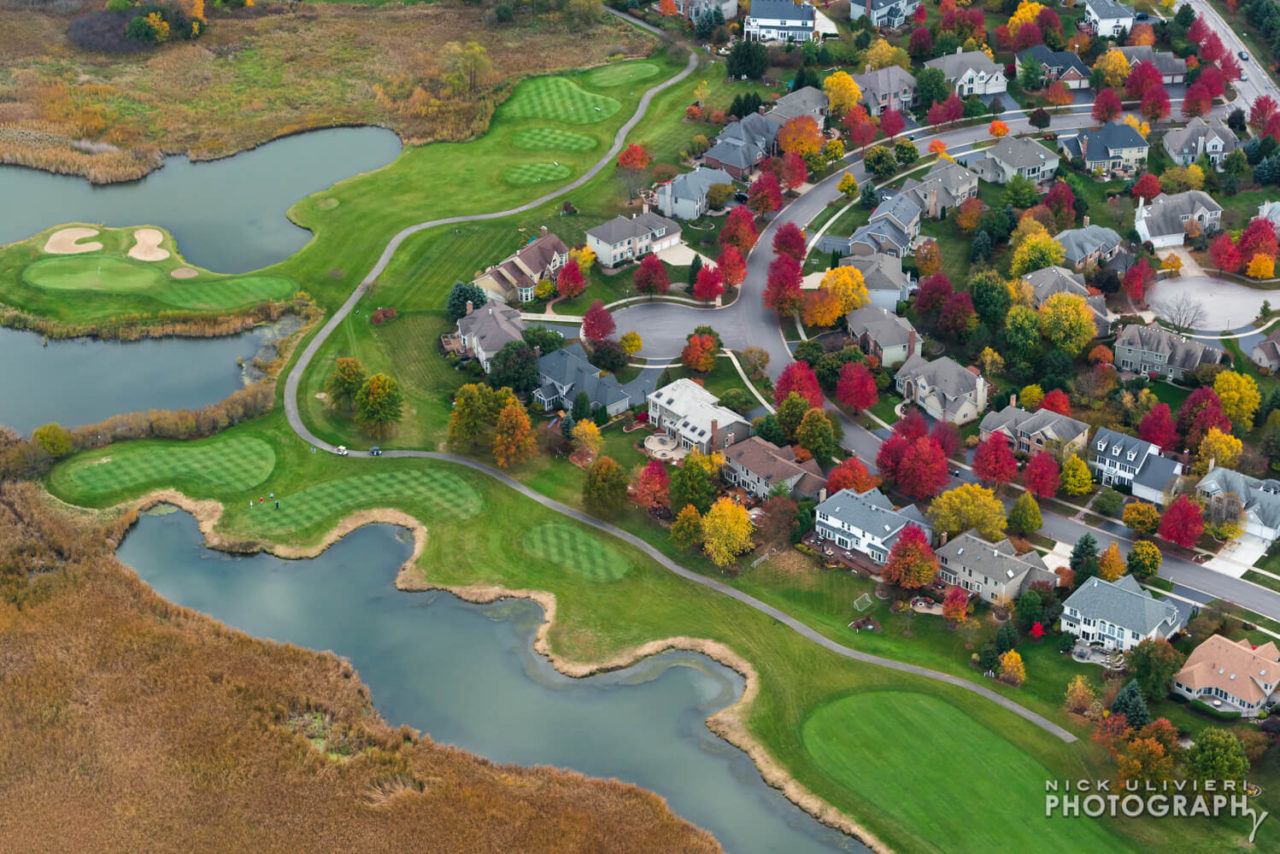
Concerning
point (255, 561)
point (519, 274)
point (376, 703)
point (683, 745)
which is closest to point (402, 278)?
point (519, 274)

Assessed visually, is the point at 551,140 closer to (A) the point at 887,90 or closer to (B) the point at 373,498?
(A) the point at 887,90

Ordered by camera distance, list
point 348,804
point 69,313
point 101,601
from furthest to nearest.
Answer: point 69,313, point 101,601, point 348,804

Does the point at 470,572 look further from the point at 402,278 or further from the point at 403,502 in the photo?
the point at 402,278

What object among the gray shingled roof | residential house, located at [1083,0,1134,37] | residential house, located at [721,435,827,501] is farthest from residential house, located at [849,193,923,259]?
residential house, located at [1083,0,1134,37]

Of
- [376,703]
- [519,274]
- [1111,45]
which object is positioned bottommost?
[376,703]

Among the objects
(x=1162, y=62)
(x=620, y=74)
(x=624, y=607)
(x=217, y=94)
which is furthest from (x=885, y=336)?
(x=217, y=94)

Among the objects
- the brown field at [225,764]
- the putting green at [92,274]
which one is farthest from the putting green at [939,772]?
the putting green at [92,274]
